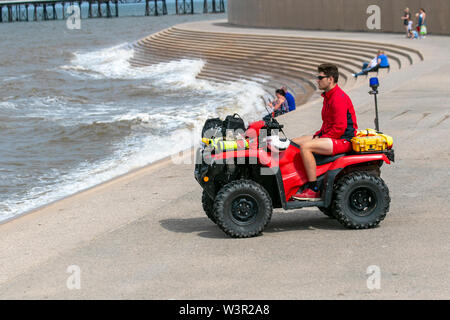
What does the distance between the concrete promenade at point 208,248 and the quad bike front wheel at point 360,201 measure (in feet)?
0.39

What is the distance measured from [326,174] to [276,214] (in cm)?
126

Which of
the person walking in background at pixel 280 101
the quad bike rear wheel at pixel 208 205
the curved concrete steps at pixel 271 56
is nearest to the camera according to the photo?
the quad bike rear wheel at pixel 208 205

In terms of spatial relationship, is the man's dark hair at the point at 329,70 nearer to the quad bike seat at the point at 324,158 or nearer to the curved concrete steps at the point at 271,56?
the quad bike seat at the point at 324,158

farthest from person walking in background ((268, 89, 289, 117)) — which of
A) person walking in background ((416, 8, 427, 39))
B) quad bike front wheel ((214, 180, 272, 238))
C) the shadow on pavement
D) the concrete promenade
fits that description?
person walking in background ((416, 8, 427, 39))

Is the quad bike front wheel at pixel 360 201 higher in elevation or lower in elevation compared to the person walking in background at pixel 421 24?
lower

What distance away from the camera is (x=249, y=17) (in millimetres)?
55938

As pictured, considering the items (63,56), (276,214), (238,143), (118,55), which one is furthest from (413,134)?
(63,56)

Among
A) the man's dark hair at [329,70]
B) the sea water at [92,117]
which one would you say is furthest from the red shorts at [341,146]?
the sea water at [92,117]

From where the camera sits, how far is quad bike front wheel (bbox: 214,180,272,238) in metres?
7.01

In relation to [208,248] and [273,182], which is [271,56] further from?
[208,248]

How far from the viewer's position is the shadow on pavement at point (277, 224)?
25.0 ft

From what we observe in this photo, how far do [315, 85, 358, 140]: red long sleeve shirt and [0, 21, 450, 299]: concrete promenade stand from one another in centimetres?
95

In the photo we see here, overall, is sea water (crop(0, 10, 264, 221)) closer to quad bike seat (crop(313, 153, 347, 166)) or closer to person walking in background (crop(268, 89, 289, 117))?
person walking in background (crop(268, 89, 289, 117))
